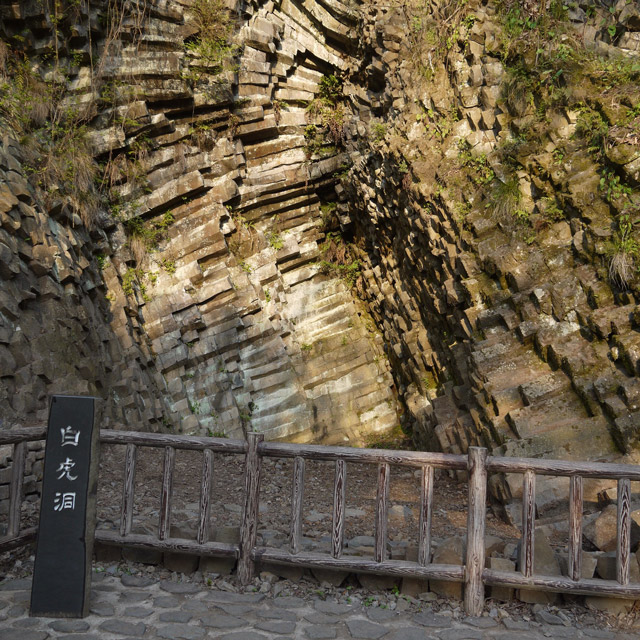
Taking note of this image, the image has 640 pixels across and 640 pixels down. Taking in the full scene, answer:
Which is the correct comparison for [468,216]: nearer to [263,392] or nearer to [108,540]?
[263,392]

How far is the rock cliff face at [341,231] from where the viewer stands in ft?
22.7

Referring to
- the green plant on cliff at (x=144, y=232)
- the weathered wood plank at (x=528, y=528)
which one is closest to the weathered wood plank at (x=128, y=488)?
the weathered wood plank at (x=528, y=528)

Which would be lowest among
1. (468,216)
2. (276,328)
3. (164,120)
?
(276,328)

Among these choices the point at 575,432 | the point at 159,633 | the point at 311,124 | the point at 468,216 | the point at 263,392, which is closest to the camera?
the point at 159,633

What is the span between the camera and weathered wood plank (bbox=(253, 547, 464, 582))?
4254mm

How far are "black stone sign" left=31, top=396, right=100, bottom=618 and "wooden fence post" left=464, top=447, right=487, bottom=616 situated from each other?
2.76 m

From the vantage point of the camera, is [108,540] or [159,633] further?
[108,540]

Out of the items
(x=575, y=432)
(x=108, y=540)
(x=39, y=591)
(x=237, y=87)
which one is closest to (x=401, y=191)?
(x=237, y=87)

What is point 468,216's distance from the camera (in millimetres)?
8438

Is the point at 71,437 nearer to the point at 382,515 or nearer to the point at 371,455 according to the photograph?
the point at 371,455

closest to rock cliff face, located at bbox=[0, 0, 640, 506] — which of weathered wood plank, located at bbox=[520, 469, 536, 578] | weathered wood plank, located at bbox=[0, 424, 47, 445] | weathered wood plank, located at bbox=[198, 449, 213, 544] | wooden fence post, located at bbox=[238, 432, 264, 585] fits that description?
weathered wood plank, located at bbox=[0, 424, 47, 445]

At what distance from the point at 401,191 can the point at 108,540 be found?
25.4 ft

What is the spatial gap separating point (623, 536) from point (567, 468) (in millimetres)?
575

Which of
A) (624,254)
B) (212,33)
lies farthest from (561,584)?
(212,33)
